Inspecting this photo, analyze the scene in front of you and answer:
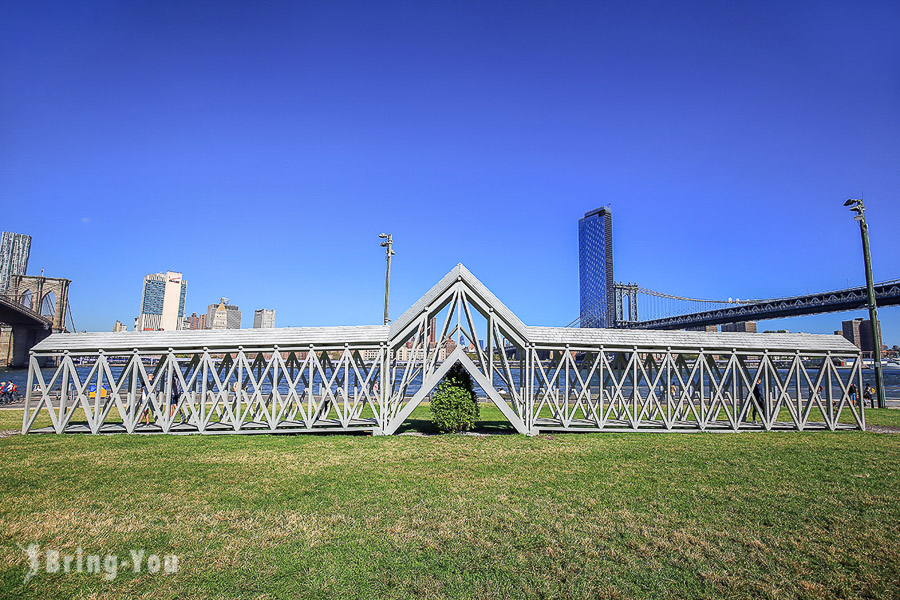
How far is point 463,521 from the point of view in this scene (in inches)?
268

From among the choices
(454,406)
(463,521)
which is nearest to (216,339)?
(454,406)

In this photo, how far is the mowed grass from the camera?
16.7ft

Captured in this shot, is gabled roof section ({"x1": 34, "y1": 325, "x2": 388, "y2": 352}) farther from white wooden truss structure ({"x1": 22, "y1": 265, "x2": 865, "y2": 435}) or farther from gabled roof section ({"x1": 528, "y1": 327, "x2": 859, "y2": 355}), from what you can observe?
gabled roof section ({"x1": 528, "y1": 327, "x2": 859, "y2": 355})

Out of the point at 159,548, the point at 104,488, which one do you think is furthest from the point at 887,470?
the point at 104,488

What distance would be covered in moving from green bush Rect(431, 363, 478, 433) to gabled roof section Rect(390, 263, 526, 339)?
2.18 meters

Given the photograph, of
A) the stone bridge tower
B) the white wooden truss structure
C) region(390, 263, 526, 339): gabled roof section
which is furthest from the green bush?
the stone bridge tower

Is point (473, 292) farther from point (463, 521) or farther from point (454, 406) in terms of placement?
point (463, 521)

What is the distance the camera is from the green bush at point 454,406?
15273mm

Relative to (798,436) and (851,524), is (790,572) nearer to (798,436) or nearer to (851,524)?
(851,524)

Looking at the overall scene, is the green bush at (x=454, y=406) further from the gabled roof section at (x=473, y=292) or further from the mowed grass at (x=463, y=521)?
the mowed grass at (x=463, y=521)

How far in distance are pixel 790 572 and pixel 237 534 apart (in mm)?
6515

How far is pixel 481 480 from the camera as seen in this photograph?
9.16 meters

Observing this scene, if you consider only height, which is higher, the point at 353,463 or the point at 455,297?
the point at 455,297

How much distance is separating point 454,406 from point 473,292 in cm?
366
